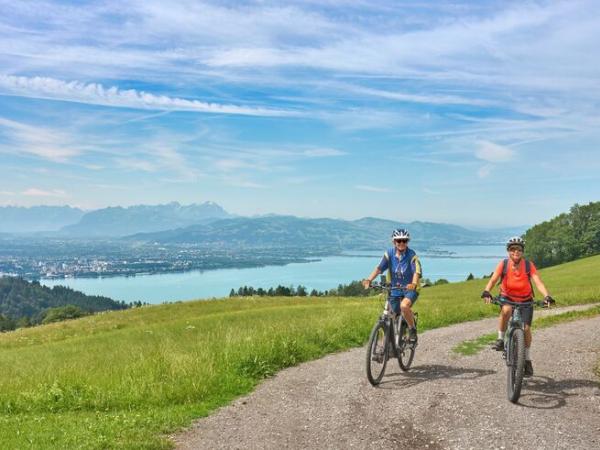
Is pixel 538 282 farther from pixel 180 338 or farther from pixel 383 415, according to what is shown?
pixel 180 338

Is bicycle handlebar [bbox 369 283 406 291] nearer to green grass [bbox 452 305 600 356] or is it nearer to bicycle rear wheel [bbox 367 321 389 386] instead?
bicycle rear wheel [bbox 367 321 389 386]

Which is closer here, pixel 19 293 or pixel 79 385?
pixel 79 385

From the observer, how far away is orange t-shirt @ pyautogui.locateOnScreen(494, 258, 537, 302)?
9.47 meters

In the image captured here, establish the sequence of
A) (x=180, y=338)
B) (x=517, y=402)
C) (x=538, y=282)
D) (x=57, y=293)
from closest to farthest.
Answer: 1. (x=517, y=402)
2. (x=538, y=282)
3. (x=180, y=338)
4. (x=57, y=293)

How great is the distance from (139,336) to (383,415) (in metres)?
22.0

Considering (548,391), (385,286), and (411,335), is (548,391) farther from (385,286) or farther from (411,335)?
(385,286)

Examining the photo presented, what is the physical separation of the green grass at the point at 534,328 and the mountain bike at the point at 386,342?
308 cm

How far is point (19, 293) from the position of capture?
7539 inches

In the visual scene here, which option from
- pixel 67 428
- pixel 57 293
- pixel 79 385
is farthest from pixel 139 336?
pixel 57 293

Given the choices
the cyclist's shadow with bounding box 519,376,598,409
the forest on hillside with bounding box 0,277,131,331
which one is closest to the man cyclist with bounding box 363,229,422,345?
the cyclist's shadow with bounding box 519,376,598,409

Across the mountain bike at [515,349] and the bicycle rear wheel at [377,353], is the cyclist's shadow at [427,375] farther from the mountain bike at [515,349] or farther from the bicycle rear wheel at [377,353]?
the mountain bike at [515,349]

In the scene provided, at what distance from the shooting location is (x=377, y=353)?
10133mm

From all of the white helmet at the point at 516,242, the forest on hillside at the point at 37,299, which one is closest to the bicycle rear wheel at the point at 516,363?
the white helmet at the point at 516,242

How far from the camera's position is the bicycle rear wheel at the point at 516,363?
8.45m
